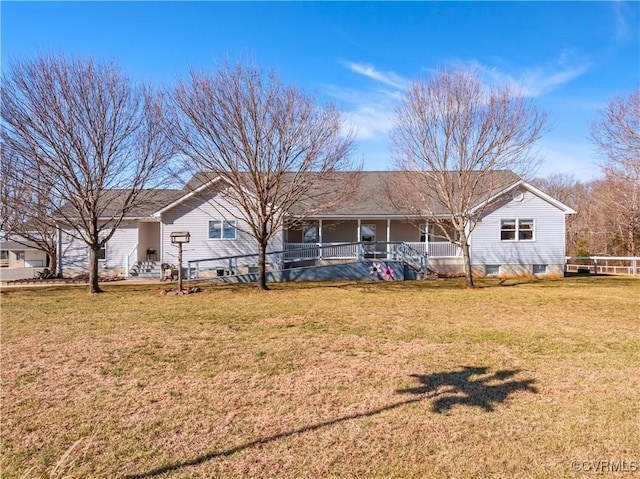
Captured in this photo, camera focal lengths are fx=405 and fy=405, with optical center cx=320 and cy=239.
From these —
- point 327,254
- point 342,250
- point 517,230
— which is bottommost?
point 327,254

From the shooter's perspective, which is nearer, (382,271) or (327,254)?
(382,271)

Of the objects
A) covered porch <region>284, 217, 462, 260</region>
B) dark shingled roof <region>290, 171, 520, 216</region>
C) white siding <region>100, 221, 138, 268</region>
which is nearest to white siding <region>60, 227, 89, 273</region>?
white siding <region>100, 221, 138, 268</region>

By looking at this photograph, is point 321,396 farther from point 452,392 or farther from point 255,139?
point 255,139

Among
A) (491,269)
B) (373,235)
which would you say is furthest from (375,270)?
(491,269)

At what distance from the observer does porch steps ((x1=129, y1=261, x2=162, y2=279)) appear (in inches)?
796

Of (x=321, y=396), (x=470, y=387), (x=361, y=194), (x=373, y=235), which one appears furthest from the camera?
(x=373, y=235)

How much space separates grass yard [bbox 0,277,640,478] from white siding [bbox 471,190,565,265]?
11316 millimetres

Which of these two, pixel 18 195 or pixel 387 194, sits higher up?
pixel 387 194

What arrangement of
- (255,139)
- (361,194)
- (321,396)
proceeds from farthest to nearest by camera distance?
(361,194) < (255,139) < (321,396)

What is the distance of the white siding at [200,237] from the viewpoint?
2017 cm

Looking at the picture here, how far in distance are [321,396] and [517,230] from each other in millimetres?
18936

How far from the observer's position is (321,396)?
464 centimetres

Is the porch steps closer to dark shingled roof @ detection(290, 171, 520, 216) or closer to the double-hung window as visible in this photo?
the double-hung window

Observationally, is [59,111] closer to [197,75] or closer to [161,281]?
[197,75]
